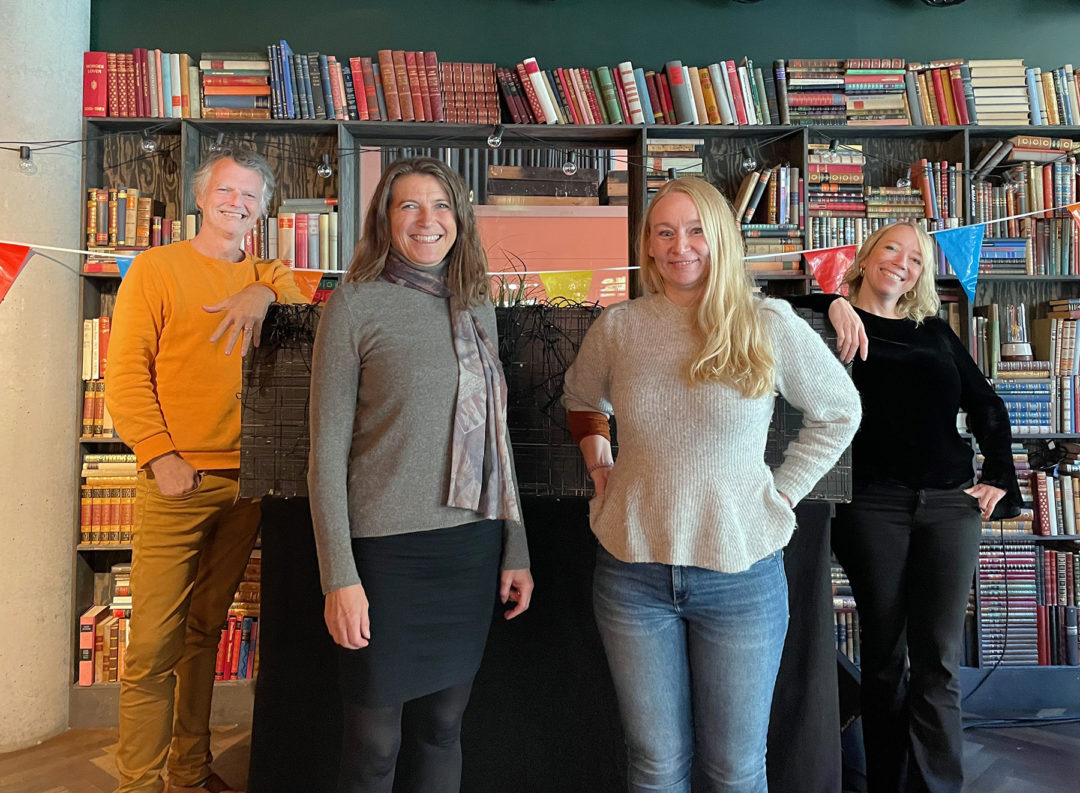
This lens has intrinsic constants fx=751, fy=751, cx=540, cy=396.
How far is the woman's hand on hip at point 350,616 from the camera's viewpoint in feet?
4.15

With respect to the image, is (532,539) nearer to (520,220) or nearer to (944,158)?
(520,220)

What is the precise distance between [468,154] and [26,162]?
5.34 ft

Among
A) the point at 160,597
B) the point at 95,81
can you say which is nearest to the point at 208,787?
the point at 160,597

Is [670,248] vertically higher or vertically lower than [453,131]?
lower

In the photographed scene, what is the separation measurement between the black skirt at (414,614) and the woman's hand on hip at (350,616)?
1.0 inches

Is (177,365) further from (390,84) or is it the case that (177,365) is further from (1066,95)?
(1066,95)

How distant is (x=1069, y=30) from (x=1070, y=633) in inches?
101

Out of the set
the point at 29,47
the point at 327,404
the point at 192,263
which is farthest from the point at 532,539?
the point at 29,47

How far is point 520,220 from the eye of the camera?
3305 mm

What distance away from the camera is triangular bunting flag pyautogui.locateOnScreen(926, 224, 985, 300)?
2859 millimetres

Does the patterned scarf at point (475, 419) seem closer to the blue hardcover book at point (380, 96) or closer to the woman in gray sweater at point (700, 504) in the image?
the woman in gray sweater at point (700, 504)

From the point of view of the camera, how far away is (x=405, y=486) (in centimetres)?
129

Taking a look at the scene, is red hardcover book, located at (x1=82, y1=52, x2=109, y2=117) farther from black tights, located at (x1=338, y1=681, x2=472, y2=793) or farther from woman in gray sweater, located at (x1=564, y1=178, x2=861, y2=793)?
black tights, located at (x1=338, y1=681, x2=472, y2=793)

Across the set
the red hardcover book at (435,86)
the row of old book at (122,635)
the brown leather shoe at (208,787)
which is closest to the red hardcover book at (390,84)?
the red hardcover book at (435,86)
